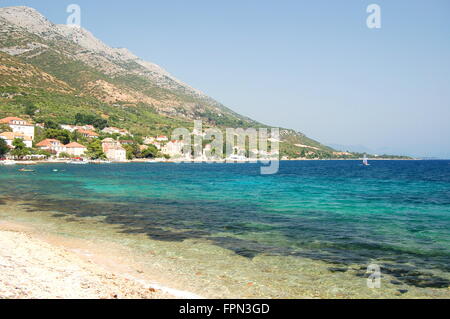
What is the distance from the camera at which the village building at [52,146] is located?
375ft

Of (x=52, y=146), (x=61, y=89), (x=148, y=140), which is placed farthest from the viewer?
(x=61, y=89)

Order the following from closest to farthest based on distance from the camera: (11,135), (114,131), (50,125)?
(11,135) < (50,125) < (114,131)

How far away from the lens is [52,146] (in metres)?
116

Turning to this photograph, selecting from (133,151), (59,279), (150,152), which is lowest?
(59,279)

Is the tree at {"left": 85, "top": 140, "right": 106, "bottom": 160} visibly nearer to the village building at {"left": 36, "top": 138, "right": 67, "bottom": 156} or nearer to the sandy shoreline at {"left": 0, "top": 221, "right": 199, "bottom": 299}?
the village building at {"left": 36, "top": 138, "right": 67, "bottom": 156}

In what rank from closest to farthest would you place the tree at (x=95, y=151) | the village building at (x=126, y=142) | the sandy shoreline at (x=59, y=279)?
1. the sandy shoreline at (x=59, y=279)
2. the tree at (x=95, y=151)
3. the village building at (x=126, y=142)

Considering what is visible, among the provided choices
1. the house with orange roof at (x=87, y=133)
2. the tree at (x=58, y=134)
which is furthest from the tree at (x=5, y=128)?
the house with orange roof at (x=87, y=133)

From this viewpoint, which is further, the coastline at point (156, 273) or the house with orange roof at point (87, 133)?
the house with orange roof at point (87, 133)

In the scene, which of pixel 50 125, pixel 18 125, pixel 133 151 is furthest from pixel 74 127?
pixel 133 151

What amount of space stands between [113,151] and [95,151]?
861cm

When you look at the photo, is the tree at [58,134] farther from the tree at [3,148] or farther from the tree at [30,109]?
the tree at [3,148]

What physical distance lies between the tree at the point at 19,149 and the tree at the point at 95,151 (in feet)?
66.6

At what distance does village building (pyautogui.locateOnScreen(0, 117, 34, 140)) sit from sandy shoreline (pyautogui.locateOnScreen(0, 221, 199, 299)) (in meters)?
117

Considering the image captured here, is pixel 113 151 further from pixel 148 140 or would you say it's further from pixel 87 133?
pixel 148 140
